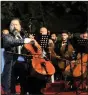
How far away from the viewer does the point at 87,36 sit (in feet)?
27.8

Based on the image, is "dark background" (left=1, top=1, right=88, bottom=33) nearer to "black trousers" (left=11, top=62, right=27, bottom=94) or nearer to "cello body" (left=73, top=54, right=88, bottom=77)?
"cello body" (left=73, top=54, right=88, bottom=77)

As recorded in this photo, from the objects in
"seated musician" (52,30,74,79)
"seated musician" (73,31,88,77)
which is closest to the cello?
"seated musician" (73,31,88,77)

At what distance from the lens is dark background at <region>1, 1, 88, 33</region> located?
37.1 feet

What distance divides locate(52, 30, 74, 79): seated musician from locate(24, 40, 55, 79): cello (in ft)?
2.96

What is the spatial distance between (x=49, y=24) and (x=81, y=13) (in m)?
1.02

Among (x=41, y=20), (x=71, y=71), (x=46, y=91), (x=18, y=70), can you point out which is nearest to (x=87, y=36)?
(x=71, y=71)

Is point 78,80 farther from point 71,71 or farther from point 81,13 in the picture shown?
point 81,13

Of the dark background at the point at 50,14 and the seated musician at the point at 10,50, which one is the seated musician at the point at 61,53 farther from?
the dark background at the point at 50,14

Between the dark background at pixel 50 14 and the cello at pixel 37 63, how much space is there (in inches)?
140

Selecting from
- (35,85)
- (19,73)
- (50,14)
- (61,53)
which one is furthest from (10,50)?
(50,14)

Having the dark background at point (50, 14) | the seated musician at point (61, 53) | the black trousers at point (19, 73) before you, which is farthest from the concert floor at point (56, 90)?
the dark background at point (50, 14)

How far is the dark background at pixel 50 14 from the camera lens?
11.3 metres

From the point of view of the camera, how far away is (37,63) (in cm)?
727

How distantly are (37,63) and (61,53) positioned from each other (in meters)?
1.30
